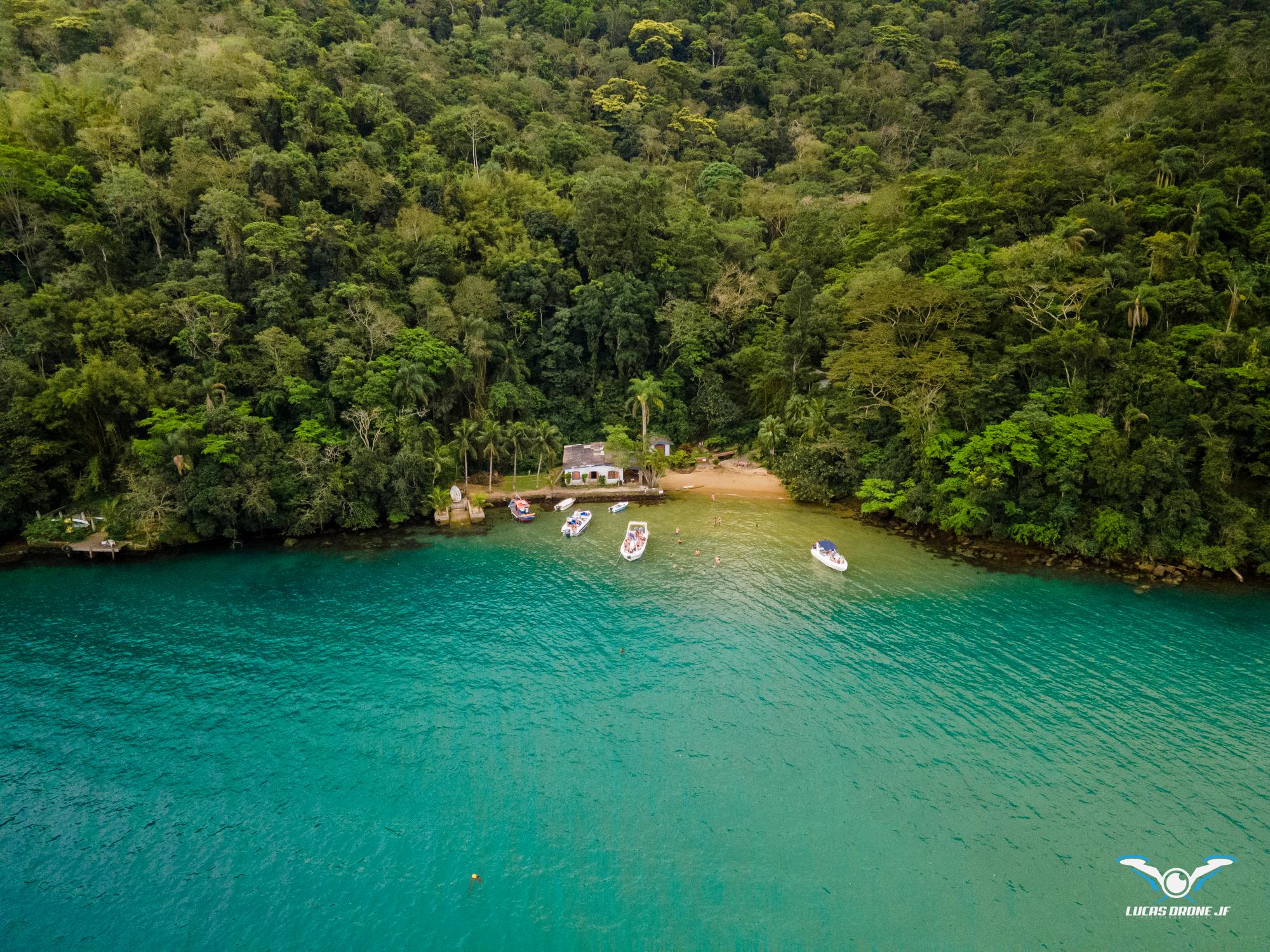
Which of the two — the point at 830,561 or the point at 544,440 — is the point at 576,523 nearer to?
the point at 544,440

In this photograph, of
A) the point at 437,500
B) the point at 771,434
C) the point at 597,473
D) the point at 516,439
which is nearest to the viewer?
the point at 437,500

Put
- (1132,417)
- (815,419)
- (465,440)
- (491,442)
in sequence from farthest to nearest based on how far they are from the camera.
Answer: (491,442) → (815,419) → (465,440) → (1132,417)

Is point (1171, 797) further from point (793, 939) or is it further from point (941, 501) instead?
point (941, 501)

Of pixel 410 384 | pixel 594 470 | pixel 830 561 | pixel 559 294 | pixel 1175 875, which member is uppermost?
pixel 559 294

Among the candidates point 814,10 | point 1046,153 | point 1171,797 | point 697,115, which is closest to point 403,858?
point 1171,797

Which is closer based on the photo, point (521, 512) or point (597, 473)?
point (521, 512)

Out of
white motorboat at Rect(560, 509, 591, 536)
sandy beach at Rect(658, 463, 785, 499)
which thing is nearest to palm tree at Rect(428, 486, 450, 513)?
white motorboat at Rect(560, 509, 591, 536)

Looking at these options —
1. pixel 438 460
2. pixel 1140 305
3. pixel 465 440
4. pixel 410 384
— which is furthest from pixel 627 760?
pixel 1140 305
